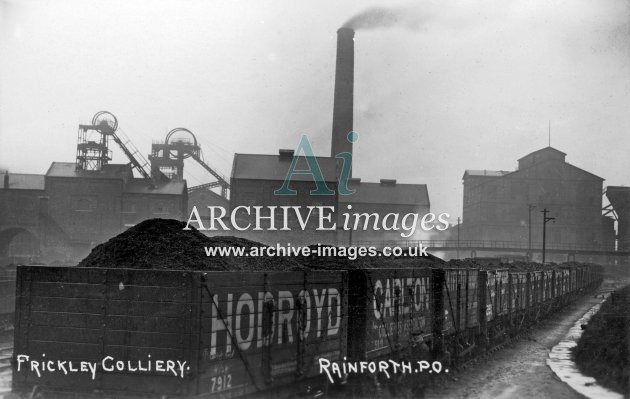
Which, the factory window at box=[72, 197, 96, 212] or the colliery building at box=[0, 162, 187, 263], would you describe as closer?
the colliery building at box=[0, 162, 187, 263]

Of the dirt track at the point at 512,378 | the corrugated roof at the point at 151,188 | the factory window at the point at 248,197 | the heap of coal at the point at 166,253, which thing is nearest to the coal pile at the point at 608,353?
the dirt track at the point at 512,378

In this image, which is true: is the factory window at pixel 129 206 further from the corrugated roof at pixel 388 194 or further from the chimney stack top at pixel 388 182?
the chimney stack top at pixel 388 182

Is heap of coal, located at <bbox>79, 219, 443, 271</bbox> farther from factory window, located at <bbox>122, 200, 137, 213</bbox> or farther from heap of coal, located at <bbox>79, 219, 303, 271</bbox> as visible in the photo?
factory window, located at <bbox>122, 200, 137, 213</bbox>

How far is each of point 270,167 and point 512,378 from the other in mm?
44599

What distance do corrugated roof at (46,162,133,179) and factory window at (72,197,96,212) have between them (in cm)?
227

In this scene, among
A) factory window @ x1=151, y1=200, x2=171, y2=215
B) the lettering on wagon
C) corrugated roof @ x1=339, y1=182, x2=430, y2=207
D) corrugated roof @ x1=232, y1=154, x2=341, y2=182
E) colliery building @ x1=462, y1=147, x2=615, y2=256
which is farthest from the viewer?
colliery building @ x1=462, y1=147, x2=615, y2=256

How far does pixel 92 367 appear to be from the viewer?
5.90 m

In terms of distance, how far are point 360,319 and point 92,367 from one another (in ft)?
13.0

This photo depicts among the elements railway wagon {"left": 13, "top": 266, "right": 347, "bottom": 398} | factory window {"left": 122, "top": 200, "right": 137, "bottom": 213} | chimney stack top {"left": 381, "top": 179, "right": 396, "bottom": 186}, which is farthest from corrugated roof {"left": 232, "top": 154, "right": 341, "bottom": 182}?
railway wagon {"left": 13, "top": 266, "right": 347, "bottom": 398}

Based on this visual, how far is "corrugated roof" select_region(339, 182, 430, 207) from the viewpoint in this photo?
67.2m

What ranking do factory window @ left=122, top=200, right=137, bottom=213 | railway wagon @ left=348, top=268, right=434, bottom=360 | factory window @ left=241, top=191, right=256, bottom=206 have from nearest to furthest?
railway wagon @ left=348, top=268, right=434, bottom=360 → factory window @ left=241, top=191, right=256, bottom=206 → factory window @ left=122, top=200, right=137, bottom=213

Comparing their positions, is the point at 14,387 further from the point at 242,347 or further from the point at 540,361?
the point at 540,361

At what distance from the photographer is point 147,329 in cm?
578

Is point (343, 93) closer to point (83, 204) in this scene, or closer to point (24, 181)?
point (83, 204)
